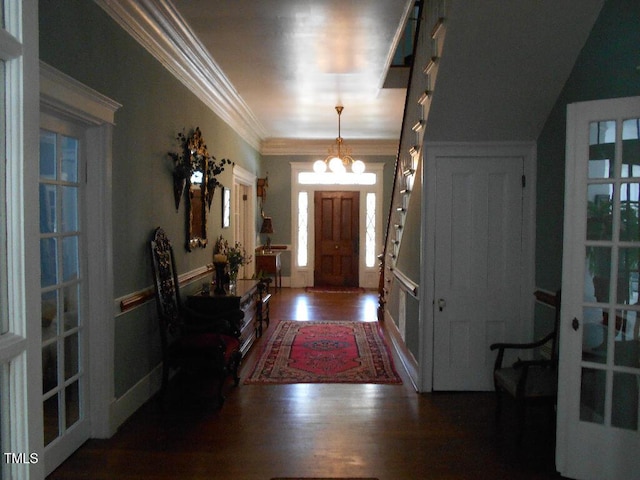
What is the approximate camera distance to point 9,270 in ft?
3.90

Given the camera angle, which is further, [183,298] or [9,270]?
[183,298]

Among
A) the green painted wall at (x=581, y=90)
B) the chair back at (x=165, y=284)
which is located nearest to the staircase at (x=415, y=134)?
the green painted wall at (x=581, y=90)

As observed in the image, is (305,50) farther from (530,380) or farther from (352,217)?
(352,217)

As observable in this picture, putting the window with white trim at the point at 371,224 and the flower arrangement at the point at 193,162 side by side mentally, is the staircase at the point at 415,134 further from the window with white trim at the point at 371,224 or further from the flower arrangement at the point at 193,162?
the window with white trim at the point at 371,224

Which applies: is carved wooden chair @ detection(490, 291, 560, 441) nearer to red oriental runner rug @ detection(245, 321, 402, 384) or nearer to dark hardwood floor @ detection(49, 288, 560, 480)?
dark hardwood floor @ detection(49, 288, 560, 480)

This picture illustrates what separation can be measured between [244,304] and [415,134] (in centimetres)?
237

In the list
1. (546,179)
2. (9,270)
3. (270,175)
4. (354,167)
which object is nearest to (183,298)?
(546,179)

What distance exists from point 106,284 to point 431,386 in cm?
272

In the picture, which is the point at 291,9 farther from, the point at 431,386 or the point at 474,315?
the point at 431,386

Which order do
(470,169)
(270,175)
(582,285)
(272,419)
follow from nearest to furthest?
1. (582,285)
2. (272,419)
3. (470,169)
4. (270,175)

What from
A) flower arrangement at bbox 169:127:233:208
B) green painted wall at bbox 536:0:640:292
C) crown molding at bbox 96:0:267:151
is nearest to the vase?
flower arrangement at bbox 169:127:233:208

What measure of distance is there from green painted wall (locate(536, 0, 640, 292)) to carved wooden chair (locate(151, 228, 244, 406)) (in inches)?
103

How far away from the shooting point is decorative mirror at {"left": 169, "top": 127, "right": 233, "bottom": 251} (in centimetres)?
463

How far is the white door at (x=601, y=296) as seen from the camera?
2648 mm
